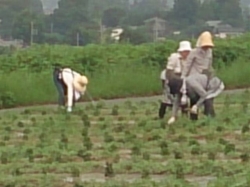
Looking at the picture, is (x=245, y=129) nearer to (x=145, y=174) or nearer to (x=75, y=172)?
(x=145, y=174)

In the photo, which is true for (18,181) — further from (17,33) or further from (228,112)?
(17,33)

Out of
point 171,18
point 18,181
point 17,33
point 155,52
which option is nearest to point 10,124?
point 18,181

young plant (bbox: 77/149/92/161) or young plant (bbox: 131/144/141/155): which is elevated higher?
young plant (bbox: 131/144/141/155)

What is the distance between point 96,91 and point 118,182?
11.9 meters

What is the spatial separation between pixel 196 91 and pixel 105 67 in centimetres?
803

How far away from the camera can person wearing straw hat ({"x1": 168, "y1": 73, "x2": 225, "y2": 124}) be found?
47.6ft

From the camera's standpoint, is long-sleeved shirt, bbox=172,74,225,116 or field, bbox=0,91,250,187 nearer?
field, bbox=0,91,250,187

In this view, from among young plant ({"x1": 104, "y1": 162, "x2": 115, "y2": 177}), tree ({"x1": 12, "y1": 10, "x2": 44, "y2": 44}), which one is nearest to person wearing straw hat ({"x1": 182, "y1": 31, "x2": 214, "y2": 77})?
young plant ({"x1": 104, "y1": 162, "x2": 115, "y2": 177})

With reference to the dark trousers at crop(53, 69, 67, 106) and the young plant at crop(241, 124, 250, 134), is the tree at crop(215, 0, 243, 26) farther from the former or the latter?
the young plant at crop(241, 124, 250, 134)

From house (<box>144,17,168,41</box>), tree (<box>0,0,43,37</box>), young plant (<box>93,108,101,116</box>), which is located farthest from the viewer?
tree (<box>0,0,43,37</box>)

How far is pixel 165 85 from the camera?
15.0 meters

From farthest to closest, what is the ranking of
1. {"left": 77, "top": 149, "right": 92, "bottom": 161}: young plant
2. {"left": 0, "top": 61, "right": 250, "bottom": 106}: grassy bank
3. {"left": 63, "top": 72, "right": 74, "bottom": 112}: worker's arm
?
{"left": 0, "top": 61, "right": 250, "bottom": 106}: grassy bank → {"left": 63, "top": 72, "right": 74, "bottom": 112}: worker's arm → {"left": 77, "top": 149, "right": 92, "bottom": 161}: young plant

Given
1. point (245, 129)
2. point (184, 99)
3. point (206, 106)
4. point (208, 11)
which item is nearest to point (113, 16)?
point (208, 11)

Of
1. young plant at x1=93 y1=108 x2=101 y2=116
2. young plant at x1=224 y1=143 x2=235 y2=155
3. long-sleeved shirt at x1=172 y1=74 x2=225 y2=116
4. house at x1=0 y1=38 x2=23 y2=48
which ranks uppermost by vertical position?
house at x1=0 y1=38 x2=23 y2=48
